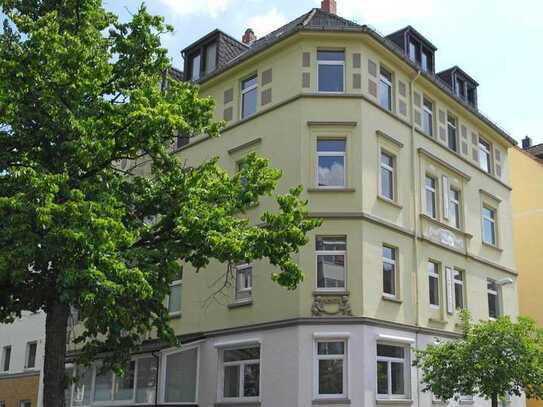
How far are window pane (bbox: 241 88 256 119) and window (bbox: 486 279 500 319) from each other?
34.8ft

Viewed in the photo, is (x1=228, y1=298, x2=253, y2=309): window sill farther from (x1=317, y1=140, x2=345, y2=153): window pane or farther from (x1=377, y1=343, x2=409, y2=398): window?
(x1=317, y1=140, x2=345, y2=153): window pane

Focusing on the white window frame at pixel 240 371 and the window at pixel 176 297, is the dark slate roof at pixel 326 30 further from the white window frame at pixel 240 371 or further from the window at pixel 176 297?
the white window frame at pixel 240 371

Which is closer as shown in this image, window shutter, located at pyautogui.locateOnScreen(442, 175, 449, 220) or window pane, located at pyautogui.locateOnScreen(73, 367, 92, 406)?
window shutter, located at pyautogui.locateOnScreen(442, 175, 449, 220)

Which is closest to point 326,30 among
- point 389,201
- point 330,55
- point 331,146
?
point 330,55

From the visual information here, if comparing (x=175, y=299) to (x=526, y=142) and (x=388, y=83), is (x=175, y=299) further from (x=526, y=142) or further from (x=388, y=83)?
(x=526, y=142)

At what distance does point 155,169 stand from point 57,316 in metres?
3.88

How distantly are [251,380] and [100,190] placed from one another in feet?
27.3

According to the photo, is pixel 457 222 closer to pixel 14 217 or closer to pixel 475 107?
pixel 475 107

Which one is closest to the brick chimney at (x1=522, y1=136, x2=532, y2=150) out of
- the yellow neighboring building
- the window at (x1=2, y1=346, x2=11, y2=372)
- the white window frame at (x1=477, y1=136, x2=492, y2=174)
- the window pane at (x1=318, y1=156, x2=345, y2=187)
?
the yellow neighboring building

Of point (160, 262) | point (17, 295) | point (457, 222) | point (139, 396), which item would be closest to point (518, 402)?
point (457, 222)

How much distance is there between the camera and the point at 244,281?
21672 mm

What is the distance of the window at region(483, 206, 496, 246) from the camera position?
90.0 feet

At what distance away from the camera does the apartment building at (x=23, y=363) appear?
31141mm

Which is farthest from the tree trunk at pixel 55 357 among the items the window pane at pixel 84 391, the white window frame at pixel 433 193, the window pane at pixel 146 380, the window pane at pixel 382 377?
the white window frame at pixel 433 193
